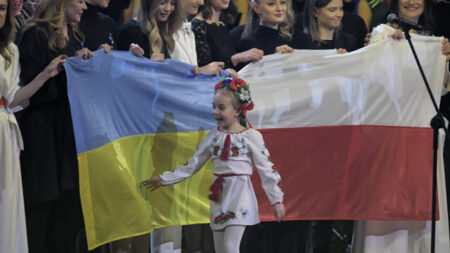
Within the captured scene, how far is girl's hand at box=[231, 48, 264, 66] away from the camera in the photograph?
5562 millimetres

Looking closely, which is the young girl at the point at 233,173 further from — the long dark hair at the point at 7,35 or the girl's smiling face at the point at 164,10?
the long dark hair at the point at 7,35

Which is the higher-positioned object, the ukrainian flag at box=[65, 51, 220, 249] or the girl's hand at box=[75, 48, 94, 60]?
the girl's hand at box=[75, 48, 94, 60]

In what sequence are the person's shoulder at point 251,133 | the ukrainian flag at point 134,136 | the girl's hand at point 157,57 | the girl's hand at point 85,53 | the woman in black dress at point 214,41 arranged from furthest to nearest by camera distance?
the woman in black dress at point 214,41, the girl's hand at point 157,57, the girl's hand at point 85,53, the ukrainian flag at point 134,136, the person's shoulder at point 251,133

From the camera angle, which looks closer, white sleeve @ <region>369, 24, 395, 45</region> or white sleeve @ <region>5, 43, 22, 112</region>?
white sleeve @ <region>5, 43, 22, 112</region>

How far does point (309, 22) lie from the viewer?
248 inches

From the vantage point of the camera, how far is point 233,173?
4.52 metres

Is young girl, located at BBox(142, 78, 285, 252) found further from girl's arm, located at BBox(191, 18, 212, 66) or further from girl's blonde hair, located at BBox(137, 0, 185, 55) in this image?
girl's arm, located at BBox(191, 18, 212, 66)

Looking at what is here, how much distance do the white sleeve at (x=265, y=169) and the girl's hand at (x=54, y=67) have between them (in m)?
1.36

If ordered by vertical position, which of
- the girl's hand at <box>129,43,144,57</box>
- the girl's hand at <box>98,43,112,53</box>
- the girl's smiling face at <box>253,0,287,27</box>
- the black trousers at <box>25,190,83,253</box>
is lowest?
the black trousers at <box>25,190,83,253</box>

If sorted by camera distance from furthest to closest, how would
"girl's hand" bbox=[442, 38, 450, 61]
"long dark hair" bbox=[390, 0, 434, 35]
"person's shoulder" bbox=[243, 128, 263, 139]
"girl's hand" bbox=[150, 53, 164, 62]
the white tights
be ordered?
"long dark hair" bbox=[390, 0, 434, 35] → "girl's hand" bbox=[442, 38, 450, 61] → "girl's hand" bbox=[150, 53, 164, 62] → "person's shoulder" bbox=[243, 128, 263, 139] → the white tights

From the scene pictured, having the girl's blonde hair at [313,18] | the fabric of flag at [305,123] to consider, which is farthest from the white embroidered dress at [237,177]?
the girl's blonde hair at [313,18]

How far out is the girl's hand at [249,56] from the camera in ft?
18.2

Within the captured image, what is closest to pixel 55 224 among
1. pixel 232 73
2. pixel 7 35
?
pixel 7 35

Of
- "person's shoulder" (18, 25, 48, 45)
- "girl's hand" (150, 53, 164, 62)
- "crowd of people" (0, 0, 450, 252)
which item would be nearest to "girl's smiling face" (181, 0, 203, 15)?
"crowd of people" (0, 0, 450, 252)
